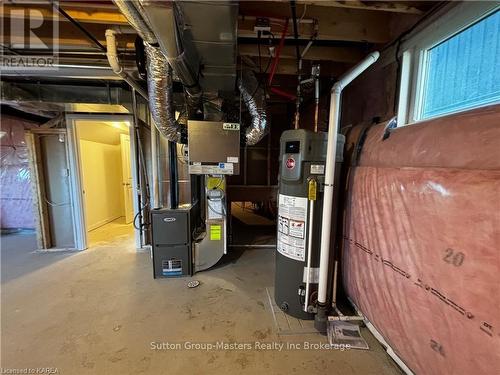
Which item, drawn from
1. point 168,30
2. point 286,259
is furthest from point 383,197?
point 168,30

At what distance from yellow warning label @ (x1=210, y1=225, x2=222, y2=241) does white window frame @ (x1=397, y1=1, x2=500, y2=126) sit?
2063mm

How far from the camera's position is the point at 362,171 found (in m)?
1.70

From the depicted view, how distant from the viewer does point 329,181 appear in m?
1.62

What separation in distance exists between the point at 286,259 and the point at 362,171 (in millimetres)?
915

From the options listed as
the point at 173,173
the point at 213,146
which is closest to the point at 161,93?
the point at 213,146

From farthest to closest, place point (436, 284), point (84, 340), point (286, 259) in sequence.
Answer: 1. point (286, 259)
2. point (84, 340)
3. point (436, 284)

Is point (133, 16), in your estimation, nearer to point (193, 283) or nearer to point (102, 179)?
point (193, 283)

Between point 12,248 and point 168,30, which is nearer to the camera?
point 168,30

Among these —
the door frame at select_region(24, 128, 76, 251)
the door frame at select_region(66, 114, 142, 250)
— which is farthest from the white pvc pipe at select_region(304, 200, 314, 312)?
the door frame at select_region(24, 128, 76, 251)

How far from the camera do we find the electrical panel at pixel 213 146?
2324 mm

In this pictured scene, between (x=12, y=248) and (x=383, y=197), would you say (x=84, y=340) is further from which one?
(x=12, y=248)

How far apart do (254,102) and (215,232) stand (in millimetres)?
1559

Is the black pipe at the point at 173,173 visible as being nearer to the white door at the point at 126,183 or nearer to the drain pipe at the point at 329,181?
the drain pipe at the point at 329,181

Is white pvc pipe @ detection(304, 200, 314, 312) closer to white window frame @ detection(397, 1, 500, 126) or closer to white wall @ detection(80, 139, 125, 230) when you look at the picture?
white window frame @ detection(397, 1, 500, 126)
